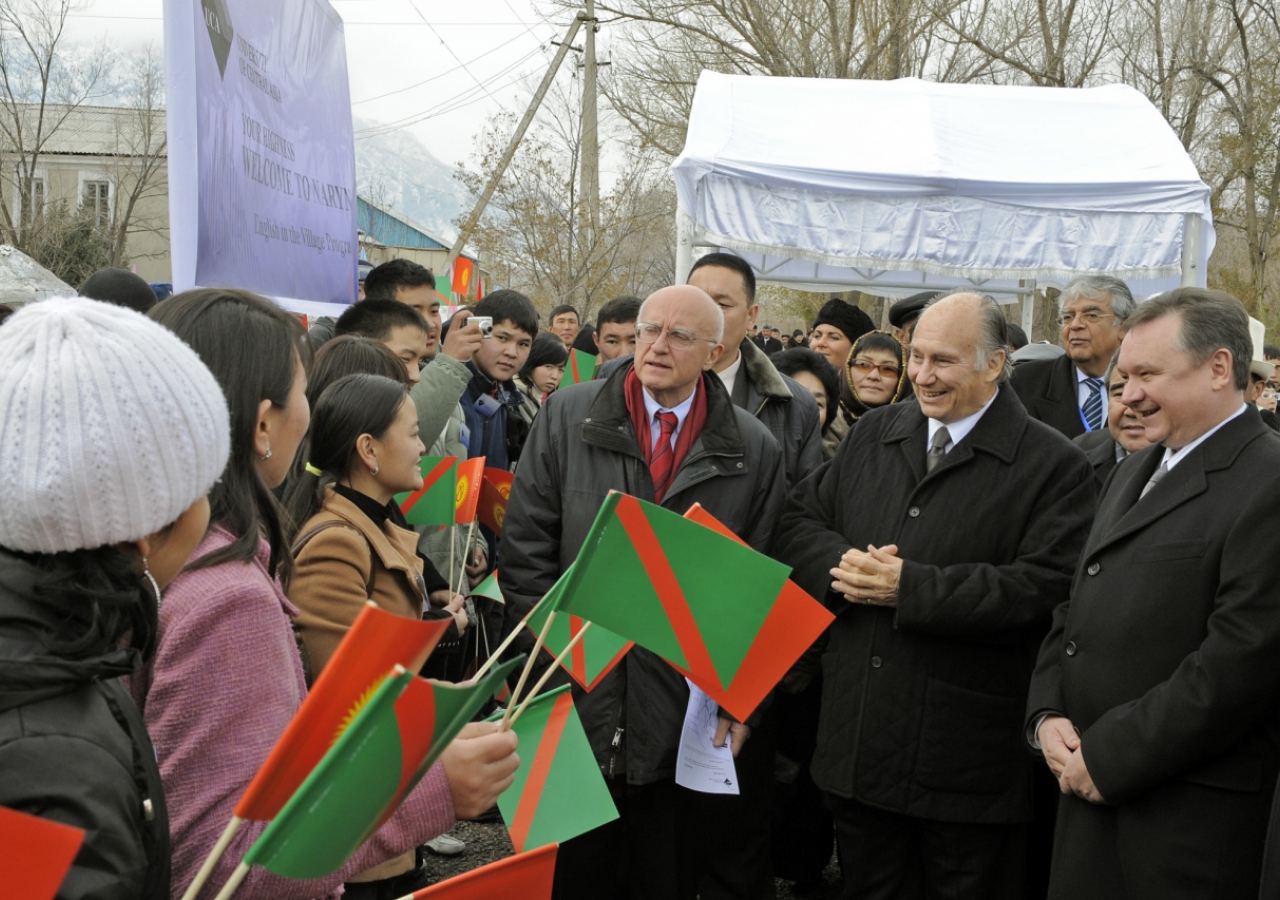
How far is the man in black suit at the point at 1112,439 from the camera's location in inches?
132

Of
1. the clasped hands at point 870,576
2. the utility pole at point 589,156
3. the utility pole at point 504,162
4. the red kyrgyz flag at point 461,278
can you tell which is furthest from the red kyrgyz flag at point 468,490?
the utility pole at point 589,156

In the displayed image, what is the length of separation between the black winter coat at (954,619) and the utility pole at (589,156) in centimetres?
1250

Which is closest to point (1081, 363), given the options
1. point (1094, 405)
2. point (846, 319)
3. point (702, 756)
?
point (1094, 405)

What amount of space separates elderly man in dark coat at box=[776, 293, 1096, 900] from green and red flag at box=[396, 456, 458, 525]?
1174 mm

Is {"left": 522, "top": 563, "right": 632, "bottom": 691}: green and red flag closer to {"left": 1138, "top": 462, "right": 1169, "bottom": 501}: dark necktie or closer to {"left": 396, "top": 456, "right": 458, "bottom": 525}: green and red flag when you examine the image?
{"left": 396, "top": 456, "right": 458, "bottom": 525}: green and red flag

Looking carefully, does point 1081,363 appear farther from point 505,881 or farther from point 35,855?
point 35,855

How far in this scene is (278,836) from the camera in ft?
3.60

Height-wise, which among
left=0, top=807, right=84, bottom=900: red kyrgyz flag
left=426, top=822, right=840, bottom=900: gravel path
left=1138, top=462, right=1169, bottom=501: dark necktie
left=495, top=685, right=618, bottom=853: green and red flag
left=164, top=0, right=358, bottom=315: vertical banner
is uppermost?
left=164, top=0, right=358, bottom=315: vertical banner

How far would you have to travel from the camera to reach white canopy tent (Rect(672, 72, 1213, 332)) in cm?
695

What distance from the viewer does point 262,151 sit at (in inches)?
145

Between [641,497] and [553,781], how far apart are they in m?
1.24

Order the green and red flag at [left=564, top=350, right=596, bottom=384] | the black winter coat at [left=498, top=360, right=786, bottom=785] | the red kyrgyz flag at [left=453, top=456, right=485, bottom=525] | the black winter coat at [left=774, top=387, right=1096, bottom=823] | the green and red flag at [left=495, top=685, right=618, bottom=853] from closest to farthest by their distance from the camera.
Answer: the green and red flag at [left=495, top=685, right=618, bottom=853]
the black winter coat at [left=774, top=387, right=1096, bottom=823]
the black winter coat at [left=498, top=360, right=786, bottom=785]
the red kyrgyz flag at [left=453, top=456, right=485, bottom=525]
the green and red flag at [left=564, top=350, right=596, bottom=384]

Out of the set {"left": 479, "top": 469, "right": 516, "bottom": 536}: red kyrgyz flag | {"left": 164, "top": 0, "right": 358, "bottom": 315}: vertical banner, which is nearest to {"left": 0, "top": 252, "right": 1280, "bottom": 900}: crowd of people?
{"left": 479, "top": 469, "right": 516, "bottom": 536}: red kyrgyz flag

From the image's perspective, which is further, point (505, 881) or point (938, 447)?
point (938, 447)
